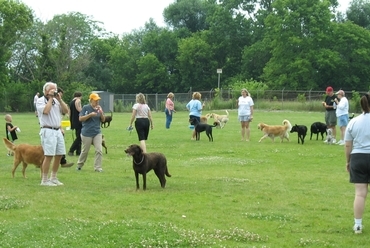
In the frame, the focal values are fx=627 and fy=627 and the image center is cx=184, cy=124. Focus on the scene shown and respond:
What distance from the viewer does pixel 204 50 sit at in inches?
3302

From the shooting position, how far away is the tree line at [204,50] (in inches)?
2820

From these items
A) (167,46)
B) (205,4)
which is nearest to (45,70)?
(167,46)

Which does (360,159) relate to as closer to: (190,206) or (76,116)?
(190,206)

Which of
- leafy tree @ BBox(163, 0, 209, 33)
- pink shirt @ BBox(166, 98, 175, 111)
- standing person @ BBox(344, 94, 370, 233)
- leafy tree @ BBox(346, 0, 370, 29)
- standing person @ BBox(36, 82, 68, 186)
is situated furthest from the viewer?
leafy tree @ BBox(163, 0, 209, 33)

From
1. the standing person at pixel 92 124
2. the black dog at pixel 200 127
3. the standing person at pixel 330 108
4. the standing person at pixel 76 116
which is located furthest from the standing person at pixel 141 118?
the standing person at pixel 330 108

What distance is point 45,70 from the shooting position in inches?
2606

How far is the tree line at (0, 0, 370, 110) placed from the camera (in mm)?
71625

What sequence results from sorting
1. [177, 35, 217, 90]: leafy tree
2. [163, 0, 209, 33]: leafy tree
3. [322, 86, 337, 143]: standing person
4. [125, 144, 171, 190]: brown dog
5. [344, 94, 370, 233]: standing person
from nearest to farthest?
[344, 94, 370, 233]: standing person
[125, 144, 171, 190]: brown dog
[322, 86, 337, 143]: standing person
[177, 35, 217, 90]: leafy tree
[163, 0, 209, 33]: leafy tree

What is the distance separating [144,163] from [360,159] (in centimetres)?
472

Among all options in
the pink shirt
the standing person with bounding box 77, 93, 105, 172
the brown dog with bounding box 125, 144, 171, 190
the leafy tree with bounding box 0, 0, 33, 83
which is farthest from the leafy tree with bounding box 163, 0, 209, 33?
the brown dog with bounding box 125, 144, 171, 190

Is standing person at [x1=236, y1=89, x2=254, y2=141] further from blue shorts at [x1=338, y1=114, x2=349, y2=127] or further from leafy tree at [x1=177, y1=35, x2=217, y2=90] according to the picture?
leafy tree at [x1=177, y1=35, x2=217, y2=90]

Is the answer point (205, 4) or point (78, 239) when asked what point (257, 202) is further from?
point (205, 4)

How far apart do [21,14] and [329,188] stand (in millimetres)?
41135

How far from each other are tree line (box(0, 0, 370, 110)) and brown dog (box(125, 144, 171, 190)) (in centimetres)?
4251
